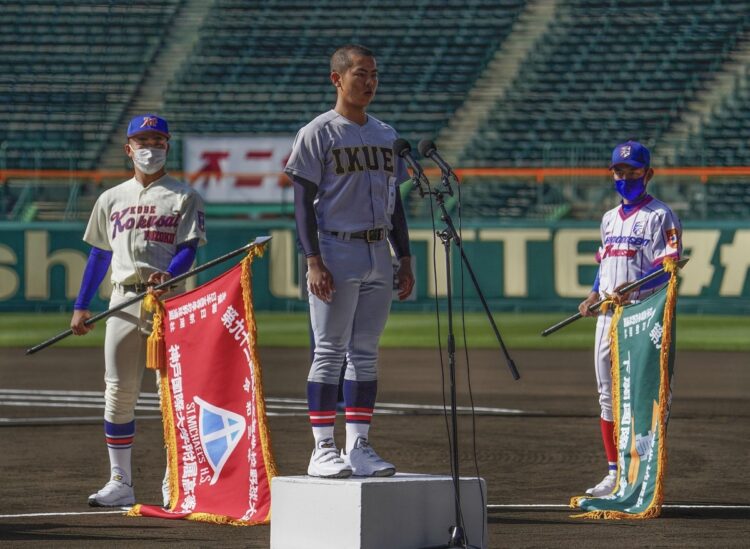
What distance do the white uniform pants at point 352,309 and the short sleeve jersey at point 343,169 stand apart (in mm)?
113

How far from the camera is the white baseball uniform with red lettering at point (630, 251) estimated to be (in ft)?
29.6

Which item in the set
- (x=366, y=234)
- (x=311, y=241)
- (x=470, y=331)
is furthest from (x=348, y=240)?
(x=470, y=331)

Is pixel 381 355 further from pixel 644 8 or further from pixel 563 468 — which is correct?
pixel 644 8

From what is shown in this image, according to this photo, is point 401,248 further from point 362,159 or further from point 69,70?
point 69,70

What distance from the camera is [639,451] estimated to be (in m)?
8.62

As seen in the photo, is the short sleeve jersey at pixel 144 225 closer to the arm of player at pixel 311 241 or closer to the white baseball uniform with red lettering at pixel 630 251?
the arm of player at pixel 311 241

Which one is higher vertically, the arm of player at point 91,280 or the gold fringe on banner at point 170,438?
the arm of player at point 91,280

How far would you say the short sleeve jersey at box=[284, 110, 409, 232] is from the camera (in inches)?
292

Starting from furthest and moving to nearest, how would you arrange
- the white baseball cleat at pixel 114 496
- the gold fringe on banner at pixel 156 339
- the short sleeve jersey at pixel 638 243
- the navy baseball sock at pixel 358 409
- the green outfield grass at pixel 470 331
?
the green outfield grass at pixel 470 331, the short sleeve jersey at pixel 638 243, the white baseball cleat at pixel 114 496, the gold fringe on banner at pixel 156 339, the navy baseball sock at pixel 358 409

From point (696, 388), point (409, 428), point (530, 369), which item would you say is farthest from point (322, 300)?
point (530, 369)

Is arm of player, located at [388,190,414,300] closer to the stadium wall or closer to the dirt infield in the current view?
the dirt infield

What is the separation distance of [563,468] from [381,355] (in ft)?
Answer: 36.1

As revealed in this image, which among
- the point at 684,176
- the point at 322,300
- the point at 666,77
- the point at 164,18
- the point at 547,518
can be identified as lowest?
the point at 547,518

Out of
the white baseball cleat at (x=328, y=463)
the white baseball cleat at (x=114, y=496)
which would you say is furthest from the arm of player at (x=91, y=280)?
the white baseball cleat at (x=328, y=463)
